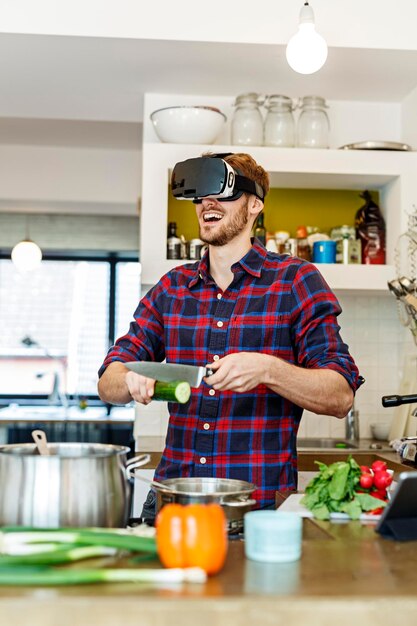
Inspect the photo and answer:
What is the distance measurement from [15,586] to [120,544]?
161 mm

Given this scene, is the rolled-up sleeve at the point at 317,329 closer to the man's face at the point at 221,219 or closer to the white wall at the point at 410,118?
the man's face at the point at 221,219

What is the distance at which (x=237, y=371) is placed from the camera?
1.72 meters

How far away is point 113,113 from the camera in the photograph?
414 cm

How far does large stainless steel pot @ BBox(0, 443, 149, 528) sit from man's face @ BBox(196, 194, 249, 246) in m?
0.98

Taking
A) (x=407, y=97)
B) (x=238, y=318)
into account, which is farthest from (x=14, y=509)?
(x=407, y=97)

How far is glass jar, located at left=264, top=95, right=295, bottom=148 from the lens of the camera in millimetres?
3621

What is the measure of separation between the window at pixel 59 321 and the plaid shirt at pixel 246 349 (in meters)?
5.38

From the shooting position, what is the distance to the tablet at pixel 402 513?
1396 mm

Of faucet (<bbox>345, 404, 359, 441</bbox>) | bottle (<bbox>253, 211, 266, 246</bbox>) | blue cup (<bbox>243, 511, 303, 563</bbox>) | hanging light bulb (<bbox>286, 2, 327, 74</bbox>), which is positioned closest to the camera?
blue cup (<bbox>243, 511, 303, 563</bbox>)

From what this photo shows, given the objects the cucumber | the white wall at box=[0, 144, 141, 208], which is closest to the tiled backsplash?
the cucumber

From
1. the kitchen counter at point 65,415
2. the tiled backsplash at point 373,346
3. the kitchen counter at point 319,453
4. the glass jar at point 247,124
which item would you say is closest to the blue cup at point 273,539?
the kitchen counter at point 319,453

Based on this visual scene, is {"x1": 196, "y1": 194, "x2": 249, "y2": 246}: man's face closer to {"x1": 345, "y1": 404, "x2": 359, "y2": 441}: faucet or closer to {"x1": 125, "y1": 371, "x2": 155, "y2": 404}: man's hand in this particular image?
{"x1": 125, "y1": 371, "x2": 155, "y2": 404}: man's hand

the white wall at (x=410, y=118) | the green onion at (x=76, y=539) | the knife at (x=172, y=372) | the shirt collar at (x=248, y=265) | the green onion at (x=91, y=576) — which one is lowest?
the green onion at (x=91, y=576)

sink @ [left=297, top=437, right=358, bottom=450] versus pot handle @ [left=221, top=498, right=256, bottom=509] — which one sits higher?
pot handle @ [left=221, top=498, right=256, bottom=509]
